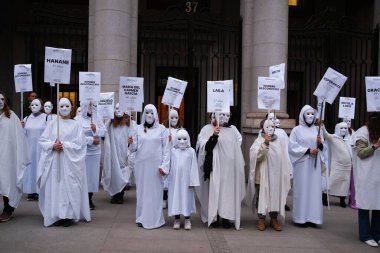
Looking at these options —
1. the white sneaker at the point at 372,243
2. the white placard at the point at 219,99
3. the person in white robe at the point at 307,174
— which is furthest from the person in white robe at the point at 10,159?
the white sneaker at the point at 372,243

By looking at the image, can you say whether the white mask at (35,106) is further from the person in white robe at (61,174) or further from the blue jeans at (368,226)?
the blue jeans at (368,226)

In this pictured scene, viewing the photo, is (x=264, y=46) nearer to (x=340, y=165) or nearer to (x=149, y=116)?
(x=340, y=165)

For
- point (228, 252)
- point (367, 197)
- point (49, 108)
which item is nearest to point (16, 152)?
point (49, 108)

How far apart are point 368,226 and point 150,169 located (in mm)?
3604

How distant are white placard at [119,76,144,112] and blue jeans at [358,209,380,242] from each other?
428 centimetres

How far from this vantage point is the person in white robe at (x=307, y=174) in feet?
27.1

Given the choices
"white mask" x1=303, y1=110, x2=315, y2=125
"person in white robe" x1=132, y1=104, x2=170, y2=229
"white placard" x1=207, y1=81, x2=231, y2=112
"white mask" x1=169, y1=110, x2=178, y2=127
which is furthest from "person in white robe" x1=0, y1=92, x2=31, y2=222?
"white mask" x1=303, y1=110, x2=315, y2=125

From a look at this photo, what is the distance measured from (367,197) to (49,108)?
21.4 feet

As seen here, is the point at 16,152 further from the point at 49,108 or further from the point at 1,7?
the point at 1,7

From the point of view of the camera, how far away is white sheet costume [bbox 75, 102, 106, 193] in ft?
30.8

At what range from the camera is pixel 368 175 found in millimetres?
7164

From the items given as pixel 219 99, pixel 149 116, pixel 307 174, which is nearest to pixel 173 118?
pixel 149 116

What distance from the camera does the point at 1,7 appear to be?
15977 millimetres

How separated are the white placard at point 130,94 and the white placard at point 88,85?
0.70 meters
